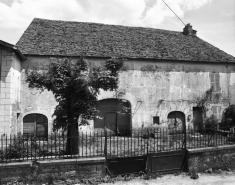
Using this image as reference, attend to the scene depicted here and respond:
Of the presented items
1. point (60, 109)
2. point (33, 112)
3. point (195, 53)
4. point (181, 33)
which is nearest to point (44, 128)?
point (33, 112)

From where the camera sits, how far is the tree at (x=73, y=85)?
6895 mm

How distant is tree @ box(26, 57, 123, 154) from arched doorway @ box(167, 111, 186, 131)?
8551 mm

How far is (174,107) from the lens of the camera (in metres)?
14.4

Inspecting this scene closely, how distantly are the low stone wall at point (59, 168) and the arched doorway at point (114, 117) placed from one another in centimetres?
731

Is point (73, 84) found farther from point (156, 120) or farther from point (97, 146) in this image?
point (156, 120)

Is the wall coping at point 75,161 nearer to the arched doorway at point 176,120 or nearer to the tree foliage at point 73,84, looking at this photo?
the tree foliage at point 73,84

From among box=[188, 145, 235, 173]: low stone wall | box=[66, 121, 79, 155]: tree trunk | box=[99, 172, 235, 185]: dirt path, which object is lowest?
box=[99, 172, 235, 185]: dirt path

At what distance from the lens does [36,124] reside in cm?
1215

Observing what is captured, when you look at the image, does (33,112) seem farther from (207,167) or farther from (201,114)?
(201,114)

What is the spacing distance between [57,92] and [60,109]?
596mm

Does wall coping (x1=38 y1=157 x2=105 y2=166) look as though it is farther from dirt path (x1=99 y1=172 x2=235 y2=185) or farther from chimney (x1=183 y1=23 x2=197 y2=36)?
chimney (x1=183 y1=23 x2=197 y2=36)

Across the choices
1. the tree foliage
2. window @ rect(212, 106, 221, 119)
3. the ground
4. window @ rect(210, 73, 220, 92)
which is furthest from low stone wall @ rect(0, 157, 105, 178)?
window @ rect(210, 73, 220, 92)

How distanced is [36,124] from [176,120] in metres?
9.33

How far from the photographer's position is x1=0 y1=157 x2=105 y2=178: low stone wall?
18.6 feet
